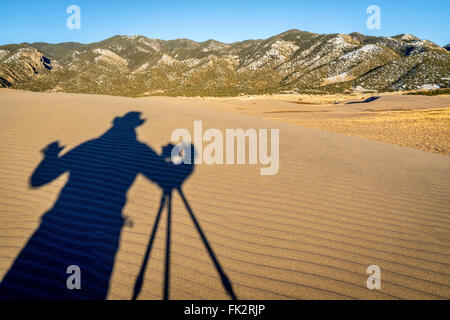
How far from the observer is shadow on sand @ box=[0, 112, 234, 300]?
2236 millimetres

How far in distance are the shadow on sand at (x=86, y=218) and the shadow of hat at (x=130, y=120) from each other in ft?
5.29

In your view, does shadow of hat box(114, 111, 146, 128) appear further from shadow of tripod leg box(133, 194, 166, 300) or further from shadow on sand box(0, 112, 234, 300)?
shadow of tripod leg box(133, 194, 166, 300)

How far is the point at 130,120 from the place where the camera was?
731cm

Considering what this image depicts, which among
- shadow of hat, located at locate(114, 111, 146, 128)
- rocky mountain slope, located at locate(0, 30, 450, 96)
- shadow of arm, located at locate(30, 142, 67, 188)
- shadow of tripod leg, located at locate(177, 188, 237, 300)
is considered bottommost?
shadow of tripod leg, located at locate(177, 188, 237, 300)

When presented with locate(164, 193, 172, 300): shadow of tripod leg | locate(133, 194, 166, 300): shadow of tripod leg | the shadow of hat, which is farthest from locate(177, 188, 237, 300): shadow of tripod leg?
the shadow of hat

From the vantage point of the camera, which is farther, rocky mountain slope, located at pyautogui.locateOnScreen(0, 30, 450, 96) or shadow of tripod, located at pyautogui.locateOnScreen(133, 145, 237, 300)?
rocky mountain slope, located at pyautogui.locateOnScreen(0, 30, 450, 96)

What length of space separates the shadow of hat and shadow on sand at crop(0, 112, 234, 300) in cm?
161

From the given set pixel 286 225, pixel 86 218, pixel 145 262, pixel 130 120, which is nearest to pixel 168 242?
pixel 145 262

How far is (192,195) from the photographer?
3.71m

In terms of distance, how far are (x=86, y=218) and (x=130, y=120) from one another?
4.89 metres

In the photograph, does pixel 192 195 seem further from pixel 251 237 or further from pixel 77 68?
pixel 77 68

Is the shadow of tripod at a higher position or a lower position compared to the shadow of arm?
lower

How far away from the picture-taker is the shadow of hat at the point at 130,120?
6.90m

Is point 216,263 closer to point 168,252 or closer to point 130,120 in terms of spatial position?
point 168,252
